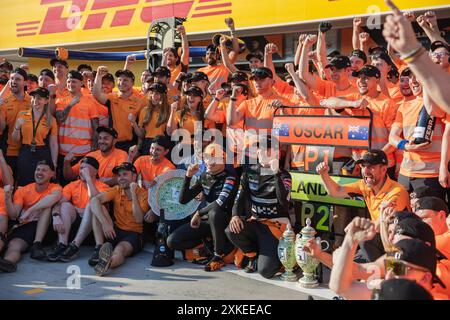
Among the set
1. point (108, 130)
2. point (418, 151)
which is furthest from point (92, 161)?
point (418, 151)

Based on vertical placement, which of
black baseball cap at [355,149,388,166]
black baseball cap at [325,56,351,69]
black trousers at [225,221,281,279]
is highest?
black baseball cap at [325,56,351,69]

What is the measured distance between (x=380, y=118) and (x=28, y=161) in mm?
4328

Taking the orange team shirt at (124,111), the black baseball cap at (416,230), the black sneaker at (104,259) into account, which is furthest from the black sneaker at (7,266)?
the black baseball cap at (416,230)

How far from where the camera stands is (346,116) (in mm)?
5168

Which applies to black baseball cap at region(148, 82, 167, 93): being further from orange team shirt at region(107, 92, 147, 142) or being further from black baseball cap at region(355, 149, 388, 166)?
black baseball cap at region(355, 149, 388, 166)

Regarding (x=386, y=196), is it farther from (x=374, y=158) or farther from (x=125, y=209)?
(x=125, y=209)

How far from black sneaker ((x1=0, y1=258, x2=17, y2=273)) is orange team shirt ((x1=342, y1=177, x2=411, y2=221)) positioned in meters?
3.57

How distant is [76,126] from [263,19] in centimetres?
573

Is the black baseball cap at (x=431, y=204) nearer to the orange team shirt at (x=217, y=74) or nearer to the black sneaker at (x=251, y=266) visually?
the black sneaker at (x=251, y=266)

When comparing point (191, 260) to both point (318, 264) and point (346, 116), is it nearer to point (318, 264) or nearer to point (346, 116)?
point (318, 264)

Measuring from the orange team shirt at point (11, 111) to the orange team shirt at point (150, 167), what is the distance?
1.82m

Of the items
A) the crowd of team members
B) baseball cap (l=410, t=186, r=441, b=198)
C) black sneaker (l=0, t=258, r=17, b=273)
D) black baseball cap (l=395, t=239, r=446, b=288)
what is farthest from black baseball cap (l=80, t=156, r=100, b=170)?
black baseball cap (l=395, t=239, r=446, b=288)

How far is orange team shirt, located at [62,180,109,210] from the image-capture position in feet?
20.7

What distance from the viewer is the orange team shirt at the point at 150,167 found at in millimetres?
6359
